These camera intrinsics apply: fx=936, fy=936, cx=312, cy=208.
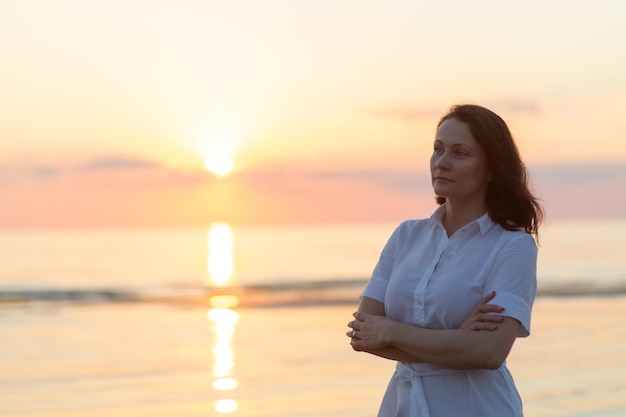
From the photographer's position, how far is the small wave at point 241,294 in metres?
23.2

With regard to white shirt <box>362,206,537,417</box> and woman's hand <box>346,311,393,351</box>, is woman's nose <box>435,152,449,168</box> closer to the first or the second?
white shirt <box>362,206,537,417</box>

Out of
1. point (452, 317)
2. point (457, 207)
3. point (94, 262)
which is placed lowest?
point (452, 317)

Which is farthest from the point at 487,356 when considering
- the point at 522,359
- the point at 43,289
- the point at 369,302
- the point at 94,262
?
the point at 94,262

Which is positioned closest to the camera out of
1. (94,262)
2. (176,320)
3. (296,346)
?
(296,346)

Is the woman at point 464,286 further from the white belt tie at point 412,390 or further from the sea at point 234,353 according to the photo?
the sea at point 234,353

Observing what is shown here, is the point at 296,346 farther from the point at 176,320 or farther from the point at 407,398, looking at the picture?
the point at 407,398

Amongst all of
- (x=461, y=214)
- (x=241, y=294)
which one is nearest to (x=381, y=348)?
(x=461, y=214)

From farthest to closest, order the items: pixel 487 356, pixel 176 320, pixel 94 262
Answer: pixel 94 262 < pixel 176 320 < pixel 487 356

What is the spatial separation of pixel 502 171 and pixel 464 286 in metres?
0.44

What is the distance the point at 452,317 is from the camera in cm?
316

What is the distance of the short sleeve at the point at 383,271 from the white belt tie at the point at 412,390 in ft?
0.94

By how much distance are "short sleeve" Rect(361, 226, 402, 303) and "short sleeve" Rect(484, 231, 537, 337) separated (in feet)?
1.42

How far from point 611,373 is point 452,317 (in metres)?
7.67

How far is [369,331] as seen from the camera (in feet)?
10.9
